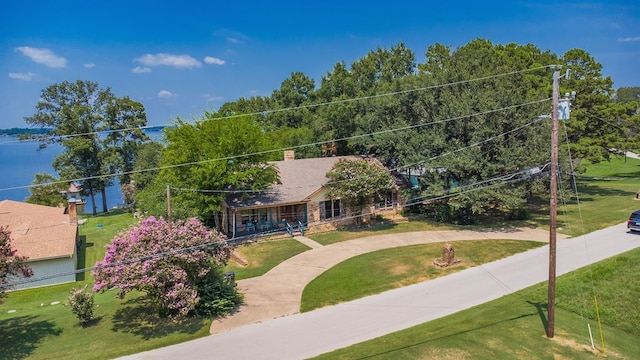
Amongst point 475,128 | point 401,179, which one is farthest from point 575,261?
point 401,179

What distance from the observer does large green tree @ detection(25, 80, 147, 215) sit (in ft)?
153

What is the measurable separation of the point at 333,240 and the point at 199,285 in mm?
11039

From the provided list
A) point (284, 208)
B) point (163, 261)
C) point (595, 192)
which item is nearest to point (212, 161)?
point (284, 208)

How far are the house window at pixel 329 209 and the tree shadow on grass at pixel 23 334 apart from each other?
694 inches

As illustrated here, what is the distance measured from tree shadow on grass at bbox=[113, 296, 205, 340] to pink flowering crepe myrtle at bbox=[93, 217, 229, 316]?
49 cm

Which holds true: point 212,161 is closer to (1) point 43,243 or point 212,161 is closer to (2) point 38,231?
(1) point 43,243

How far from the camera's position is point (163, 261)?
1523 centimetres

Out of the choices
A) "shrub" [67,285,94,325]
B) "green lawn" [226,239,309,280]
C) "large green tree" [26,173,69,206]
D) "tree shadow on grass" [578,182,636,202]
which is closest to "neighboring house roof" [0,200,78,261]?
"shrub" [67,285,94,325]

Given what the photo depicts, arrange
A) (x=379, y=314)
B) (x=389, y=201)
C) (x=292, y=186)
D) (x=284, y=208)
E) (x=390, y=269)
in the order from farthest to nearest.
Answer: (x=389, y=201) → (x=292, y=186) → (x=284, y=208) → (x=390, y=269) → (x=379, y=314)

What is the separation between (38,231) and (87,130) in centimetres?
2554

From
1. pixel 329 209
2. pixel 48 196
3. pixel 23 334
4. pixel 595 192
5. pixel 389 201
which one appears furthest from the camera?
pixel 48 196

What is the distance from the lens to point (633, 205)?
106ft

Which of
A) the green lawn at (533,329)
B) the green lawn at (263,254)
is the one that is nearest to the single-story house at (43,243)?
the green lawn at (263,254)

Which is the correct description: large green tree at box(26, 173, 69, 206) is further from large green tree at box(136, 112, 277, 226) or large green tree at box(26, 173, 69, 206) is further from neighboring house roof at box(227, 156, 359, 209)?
neighboring house roof at box(227, 156, 359, 209)
